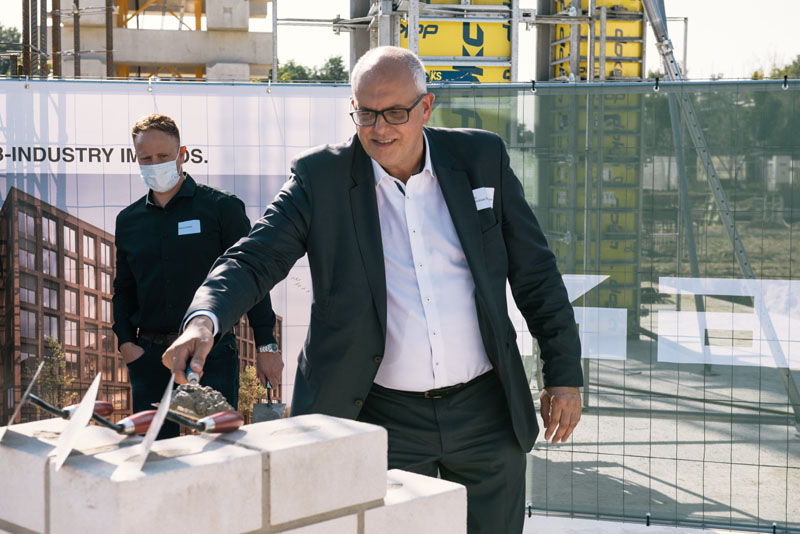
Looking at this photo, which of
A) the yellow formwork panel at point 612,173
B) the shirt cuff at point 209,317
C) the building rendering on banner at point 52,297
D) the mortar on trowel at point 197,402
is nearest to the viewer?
the shirt cuff at point 209,317

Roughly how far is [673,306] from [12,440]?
4054 millimetres

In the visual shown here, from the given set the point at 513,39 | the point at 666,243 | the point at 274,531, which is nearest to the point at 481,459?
the point at 274,531

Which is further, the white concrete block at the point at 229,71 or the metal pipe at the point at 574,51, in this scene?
the white concrete block at the point at 229,71

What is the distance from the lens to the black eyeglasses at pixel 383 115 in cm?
298

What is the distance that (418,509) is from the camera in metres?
2.18

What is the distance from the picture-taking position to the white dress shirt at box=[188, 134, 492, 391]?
10.3 feet

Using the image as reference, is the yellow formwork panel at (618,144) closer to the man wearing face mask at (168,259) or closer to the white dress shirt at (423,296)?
the man wearing face mask at (168,259)

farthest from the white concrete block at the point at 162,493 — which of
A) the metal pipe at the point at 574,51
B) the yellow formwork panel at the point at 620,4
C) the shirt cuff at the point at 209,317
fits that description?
the yellow formwork panel at the point at 620,4

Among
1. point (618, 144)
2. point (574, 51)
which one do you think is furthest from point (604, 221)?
point (574, 51)

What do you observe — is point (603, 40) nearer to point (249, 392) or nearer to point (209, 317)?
Answer: point (249, 392)

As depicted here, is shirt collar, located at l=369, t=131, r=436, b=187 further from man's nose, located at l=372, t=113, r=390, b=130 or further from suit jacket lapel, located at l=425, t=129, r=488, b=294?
man's nose, located at l=372, t=113, r=390, b=130

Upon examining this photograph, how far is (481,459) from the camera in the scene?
320cm

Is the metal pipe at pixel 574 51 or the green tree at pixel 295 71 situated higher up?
the green tree at pixel 295 71

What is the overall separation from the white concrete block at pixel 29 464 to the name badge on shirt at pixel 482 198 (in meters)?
1.50
